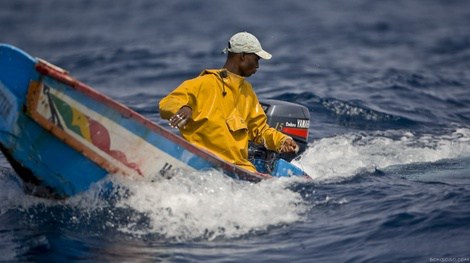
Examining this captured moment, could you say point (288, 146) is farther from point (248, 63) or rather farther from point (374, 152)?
point (374, 152)

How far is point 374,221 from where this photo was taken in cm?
787

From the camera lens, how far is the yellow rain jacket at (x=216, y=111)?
8320mm

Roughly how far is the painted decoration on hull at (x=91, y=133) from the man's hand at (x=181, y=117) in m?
0.41

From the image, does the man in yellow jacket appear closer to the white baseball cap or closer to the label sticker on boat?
the white baseball cap

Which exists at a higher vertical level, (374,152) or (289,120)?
(289,120)

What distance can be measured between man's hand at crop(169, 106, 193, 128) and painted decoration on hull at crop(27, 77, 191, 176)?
1.36 feet

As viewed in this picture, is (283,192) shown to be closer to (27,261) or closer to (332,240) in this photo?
(332,240)

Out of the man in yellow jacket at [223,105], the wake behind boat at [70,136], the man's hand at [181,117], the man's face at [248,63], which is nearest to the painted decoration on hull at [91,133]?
the wake behind boat at [70,136]

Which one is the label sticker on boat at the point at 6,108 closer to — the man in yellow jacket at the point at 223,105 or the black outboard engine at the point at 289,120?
the man in yellow jacket at the point at 223,105

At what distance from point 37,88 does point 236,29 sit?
61.6ft

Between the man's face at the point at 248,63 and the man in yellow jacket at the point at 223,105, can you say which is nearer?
the man in yellow jacket at the point at 223,105

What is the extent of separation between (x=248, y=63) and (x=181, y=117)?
96 cm

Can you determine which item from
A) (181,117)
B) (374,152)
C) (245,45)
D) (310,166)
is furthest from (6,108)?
(374,152)

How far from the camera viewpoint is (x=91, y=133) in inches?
294
